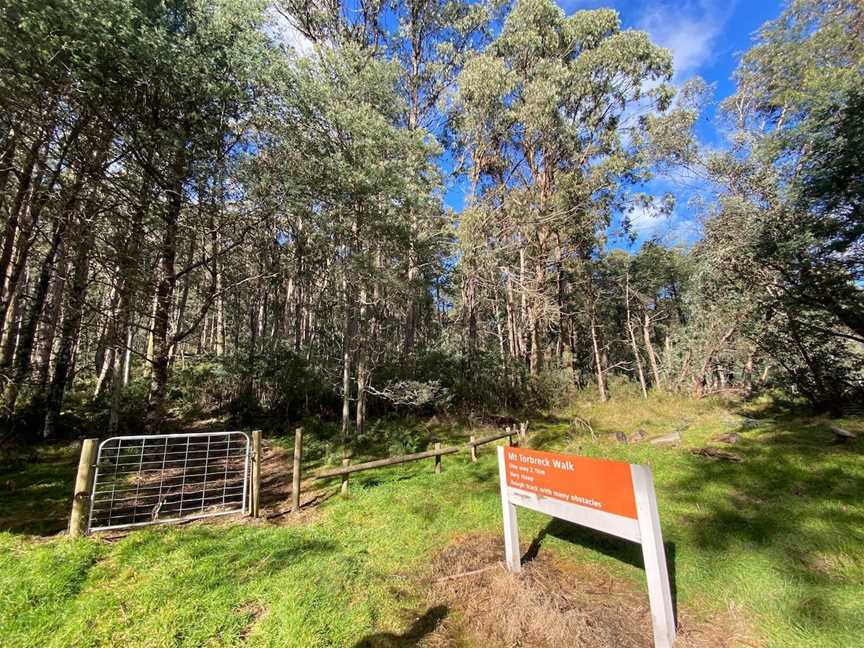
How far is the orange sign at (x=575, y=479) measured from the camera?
272 cm

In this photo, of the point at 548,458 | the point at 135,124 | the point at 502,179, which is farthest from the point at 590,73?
the point at 548,458

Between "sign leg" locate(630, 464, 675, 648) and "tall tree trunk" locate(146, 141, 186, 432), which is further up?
"tall tree trunk" locate(146, 141, 186, 432)

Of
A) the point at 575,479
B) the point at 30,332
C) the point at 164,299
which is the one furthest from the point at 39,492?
the point at 575,479

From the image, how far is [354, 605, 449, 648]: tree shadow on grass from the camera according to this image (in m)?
2.79

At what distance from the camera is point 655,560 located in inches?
101

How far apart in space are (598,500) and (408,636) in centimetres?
181

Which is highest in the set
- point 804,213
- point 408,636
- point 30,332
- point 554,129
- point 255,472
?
point 554,129

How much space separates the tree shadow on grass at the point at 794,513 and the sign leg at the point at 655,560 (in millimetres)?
1331

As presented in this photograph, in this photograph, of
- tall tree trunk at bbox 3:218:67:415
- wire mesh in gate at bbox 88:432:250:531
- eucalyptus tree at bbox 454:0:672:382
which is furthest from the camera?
eucalyptus tree at bbox 454:0:672:382

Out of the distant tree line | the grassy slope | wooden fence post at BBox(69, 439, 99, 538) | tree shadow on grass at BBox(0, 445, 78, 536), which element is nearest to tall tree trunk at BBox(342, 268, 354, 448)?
the distant tree line

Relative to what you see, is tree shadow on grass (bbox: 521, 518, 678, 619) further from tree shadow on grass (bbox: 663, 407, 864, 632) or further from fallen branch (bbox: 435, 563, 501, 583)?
tree shadow on grass (bbox: 663, 407, 864, 632)

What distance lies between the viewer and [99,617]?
2918 mm

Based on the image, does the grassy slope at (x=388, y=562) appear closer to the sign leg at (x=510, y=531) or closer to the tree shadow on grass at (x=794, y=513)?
the tree shadow on grass at (x=794, y=513)

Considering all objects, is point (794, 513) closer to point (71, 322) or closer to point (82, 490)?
point (82, 490)
